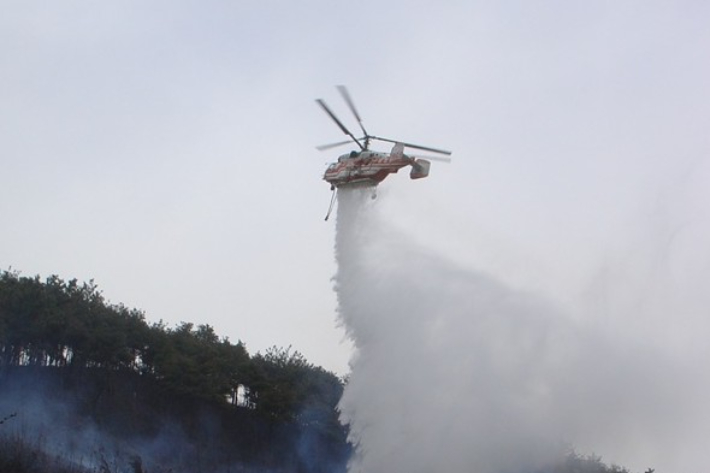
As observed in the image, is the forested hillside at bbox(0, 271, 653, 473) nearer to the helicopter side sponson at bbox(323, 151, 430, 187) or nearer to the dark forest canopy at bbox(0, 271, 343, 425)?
the dark forest canopy at bbox(0, 271, 343, 425)

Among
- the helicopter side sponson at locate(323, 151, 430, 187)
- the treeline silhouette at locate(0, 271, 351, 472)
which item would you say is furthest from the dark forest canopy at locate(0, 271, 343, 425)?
the helicopter side sponson at locate(323, 151, 430, 187)

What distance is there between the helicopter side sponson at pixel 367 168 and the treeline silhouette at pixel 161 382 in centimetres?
2367

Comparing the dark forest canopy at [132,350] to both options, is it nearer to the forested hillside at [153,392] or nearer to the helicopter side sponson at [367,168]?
the forested hillside at [153,392]

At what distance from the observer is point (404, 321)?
64.2 metres

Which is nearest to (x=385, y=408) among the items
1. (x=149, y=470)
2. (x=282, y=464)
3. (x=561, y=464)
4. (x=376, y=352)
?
(x=376, y=352)

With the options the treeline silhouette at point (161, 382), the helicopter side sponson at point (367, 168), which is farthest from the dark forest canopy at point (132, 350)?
the helicopter side sponson at point (367, 168)

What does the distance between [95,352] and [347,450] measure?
2477cm

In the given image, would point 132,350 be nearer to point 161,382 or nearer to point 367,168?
point 161,382

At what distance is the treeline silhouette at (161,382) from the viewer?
74625mm

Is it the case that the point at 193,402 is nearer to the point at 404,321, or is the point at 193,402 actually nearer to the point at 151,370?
the point at 151,370

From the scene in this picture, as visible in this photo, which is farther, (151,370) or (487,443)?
(151,370)

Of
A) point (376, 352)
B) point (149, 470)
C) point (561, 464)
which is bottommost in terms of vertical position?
point (149, 470)

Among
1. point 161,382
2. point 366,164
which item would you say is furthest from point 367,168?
point 161,382

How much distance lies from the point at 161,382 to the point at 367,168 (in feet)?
96.4
